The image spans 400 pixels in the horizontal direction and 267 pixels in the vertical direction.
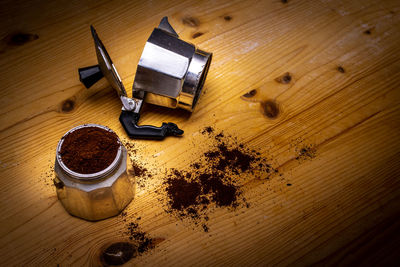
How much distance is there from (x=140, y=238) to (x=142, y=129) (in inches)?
9.6

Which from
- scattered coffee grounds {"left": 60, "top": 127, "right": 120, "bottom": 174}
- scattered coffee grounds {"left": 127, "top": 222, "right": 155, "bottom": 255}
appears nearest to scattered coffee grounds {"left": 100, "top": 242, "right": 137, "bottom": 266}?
scattered coffee grounds {"left": 127, "top": 222, "right": 155, "bottom": 255}

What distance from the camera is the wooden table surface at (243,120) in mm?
658

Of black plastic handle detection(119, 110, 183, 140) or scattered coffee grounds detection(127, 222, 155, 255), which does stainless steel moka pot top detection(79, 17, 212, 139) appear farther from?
scattered coffee grounds detection(127, 222, 155, 255)

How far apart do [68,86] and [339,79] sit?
0.74m

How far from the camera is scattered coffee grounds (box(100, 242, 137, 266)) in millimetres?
625

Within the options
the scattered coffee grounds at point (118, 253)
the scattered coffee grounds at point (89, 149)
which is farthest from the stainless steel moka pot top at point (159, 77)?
the scattered coffee grounds at point (118, 253)

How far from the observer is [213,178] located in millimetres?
716

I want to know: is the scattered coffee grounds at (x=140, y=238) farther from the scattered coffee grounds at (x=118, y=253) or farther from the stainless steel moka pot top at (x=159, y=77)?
the stainless steel moka pot top at (x=159, y=77)

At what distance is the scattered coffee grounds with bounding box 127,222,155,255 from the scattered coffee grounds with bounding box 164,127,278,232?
0.07 meters

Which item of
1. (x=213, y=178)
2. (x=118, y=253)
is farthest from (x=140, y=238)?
(x=213, y=178)

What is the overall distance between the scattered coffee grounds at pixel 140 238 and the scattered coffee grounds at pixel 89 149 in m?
0.16

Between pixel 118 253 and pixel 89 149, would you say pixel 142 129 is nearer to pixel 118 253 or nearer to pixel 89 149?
pixel 89 149

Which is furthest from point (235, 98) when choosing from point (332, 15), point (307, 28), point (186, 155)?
point (332, 15)

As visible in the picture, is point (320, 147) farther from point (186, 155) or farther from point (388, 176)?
point (186, 155)
